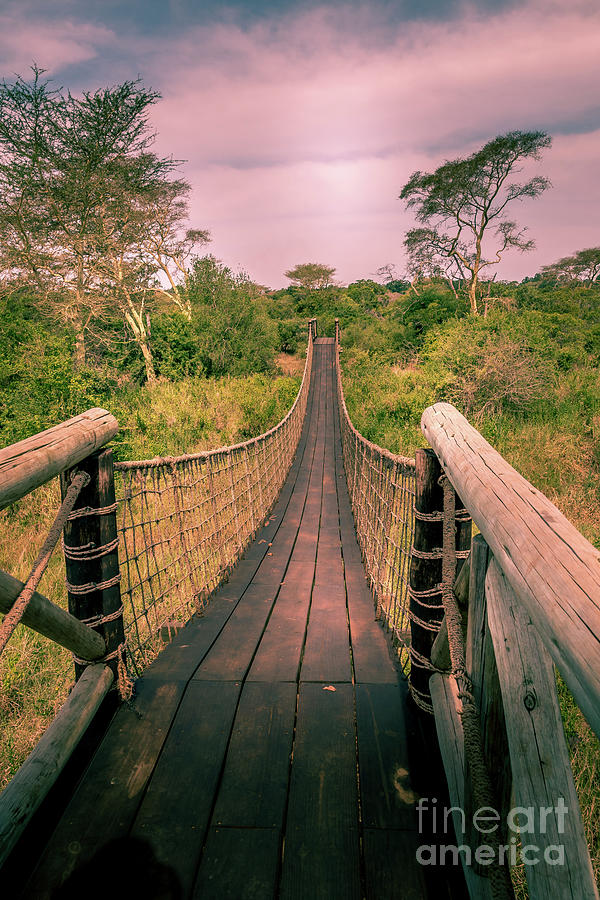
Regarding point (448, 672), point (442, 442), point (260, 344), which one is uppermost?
point (260, 344)

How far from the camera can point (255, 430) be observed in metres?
13.2

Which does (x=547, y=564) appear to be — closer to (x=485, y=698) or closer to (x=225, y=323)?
(x=485, y=698)

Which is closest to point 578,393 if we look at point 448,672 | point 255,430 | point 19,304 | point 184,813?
point 255,430

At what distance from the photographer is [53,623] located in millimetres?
1461

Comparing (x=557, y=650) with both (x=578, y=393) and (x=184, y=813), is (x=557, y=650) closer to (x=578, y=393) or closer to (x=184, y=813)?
(x=184, y=813)

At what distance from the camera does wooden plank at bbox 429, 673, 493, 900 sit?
1.03m

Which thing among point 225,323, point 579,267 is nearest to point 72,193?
point 225,323

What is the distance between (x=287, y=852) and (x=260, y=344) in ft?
62.9

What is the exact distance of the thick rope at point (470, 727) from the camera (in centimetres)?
74

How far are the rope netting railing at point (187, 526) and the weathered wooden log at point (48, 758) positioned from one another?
39cm

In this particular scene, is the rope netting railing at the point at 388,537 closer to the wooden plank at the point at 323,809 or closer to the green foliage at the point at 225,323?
the wooden plank at the point at 323,809

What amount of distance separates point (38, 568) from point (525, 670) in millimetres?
1210

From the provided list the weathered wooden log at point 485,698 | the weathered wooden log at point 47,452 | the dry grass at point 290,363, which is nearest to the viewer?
the weathered wooden log at point 485,698

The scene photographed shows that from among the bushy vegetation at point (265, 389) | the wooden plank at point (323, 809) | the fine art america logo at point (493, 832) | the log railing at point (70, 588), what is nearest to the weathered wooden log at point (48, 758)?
the log railing at point (70, 588)
